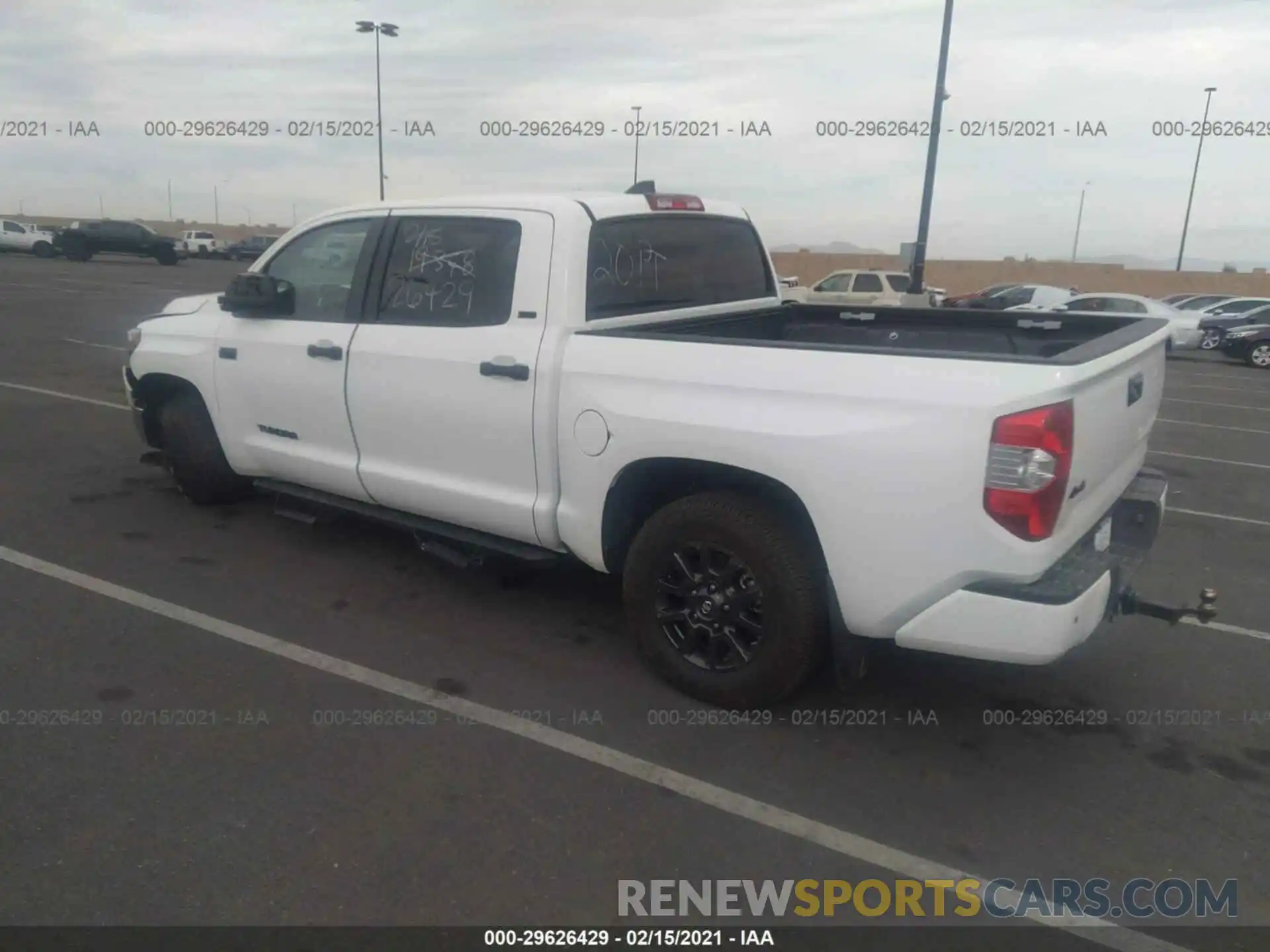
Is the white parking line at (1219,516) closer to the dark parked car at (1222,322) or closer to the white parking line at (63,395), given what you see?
the white parking line at (63,395)

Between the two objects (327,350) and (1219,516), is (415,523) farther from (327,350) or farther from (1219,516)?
(1219,516)

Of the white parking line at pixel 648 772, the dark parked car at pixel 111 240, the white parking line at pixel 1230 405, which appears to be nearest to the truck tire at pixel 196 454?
the white parking line at pixel 648 772

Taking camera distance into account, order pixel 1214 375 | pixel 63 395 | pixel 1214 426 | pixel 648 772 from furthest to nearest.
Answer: pixel 1214 375 < pixel 1214 426 < pixel 63 395 < pixel 648 772

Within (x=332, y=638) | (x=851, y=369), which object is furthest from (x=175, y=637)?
(x=851, y=369)

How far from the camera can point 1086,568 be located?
327 cm

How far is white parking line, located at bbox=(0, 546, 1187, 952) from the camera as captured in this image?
9.01ft

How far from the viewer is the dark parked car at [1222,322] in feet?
69.4

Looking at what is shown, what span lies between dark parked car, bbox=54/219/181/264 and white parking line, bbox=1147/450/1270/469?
36.7 m

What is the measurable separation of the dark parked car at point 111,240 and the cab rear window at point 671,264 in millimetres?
37333

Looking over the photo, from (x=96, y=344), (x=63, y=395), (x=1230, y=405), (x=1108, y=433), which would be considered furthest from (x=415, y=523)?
(x=1230, y=405)

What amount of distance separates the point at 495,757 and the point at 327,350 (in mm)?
2307

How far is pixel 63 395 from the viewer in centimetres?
994

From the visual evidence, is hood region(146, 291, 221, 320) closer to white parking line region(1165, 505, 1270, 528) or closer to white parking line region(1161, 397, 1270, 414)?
white parking line region(1165, 505, 1270, 528)

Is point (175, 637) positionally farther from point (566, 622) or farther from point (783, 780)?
point (783, 780)
